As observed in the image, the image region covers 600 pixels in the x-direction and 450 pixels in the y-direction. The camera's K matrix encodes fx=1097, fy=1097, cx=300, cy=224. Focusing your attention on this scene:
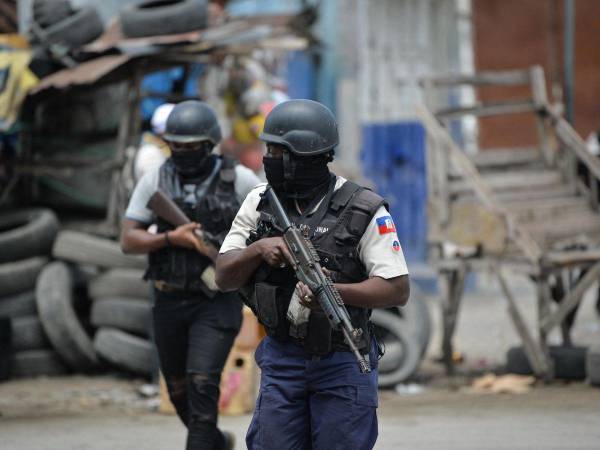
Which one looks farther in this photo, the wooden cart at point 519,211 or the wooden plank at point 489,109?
the wooden plank at point 489,109

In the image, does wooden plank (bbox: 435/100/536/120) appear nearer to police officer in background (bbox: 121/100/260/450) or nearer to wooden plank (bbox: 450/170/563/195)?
wooden plank (bbox: 450/170/563/195)

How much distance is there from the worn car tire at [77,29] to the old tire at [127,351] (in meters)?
3.09

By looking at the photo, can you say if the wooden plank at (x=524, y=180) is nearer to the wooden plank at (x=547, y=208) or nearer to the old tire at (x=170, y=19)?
the wooden plank at (x=547, y=208)

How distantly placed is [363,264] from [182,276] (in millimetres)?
1582

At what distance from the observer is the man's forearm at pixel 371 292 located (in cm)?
386

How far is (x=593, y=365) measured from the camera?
8070 millimetres

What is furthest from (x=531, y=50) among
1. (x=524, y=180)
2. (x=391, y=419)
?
(x=391, y=419)

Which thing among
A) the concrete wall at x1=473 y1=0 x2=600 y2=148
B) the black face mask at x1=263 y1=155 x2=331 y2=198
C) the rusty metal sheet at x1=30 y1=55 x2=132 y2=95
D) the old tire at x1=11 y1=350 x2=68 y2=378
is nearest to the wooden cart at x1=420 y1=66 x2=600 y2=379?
the rusty metal sheet at x1=30 y1=55 x2=132 y2=95

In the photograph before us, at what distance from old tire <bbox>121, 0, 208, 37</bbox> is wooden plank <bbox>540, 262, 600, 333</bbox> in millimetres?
4294

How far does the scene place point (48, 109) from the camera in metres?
10.5

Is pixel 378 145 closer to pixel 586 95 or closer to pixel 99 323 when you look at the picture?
pixel 586 95

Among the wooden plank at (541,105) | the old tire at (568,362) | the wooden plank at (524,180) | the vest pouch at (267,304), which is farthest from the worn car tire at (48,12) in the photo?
the vest pouch at (267,304)

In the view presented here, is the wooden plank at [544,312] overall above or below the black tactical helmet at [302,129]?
below

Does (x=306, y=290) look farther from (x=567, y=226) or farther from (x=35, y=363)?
(x=35, y=363)
